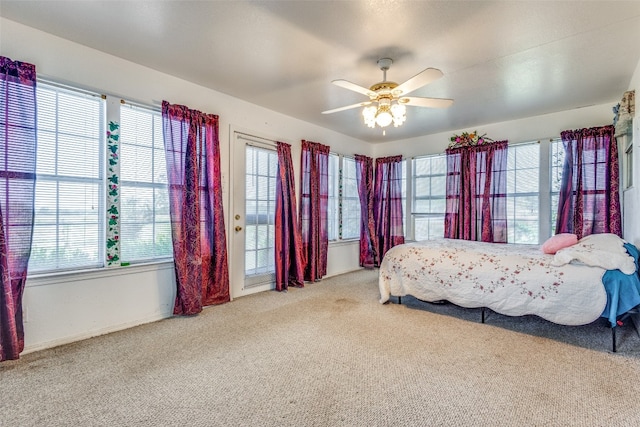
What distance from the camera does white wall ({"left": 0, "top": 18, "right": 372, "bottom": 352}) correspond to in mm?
2428

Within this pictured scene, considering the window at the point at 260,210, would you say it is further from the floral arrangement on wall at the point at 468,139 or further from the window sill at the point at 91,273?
the floral arrangement on wall at the point at 468,139

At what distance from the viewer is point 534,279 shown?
2682mm

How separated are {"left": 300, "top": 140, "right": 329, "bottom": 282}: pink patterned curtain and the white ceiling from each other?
1.21 m

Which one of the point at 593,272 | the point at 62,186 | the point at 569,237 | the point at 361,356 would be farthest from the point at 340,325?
the point at 62,186

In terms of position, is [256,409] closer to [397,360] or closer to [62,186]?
→ [397,360]

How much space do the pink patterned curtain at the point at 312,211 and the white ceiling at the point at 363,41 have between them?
1.21 metres

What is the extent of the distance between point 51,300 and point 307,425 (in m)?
2.32

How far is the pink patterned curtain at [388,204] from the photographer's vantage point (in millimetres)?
5699

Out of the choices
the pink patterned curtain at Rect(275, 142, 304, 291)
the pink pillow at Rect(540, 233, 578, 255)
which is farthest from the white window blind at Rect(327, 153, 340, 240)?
the pink pillow at Rect(540, 233, 578, 255)

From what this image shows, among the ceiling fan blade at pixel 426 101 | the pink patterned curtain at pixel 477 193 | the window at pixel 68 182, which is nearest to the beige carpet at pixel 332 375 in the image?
the window at pixel 68 182

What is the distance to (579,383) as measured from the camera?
197 centimetres

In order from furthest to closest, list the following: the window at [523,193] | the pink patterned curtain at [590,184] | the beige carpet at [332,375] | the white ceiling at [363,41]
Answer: the window at [523,193]
the pink patterned curtain at [590,184]
the white ceiling at [363,41]
the beige carpet at [332,375]

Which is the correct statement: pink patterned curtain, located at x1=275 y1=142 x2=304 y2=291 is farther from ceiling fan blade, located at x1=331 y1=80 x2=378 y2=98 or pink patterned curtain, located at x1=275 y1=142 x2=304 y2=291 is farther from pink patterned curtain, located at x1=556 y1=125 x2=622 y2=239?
pink patterned curtain, located at x1=556 y1=125 x2=622 y2=239

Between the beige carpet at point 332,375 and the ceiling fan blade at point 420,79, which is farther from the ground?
the ceiling fan blade at point 420,79
